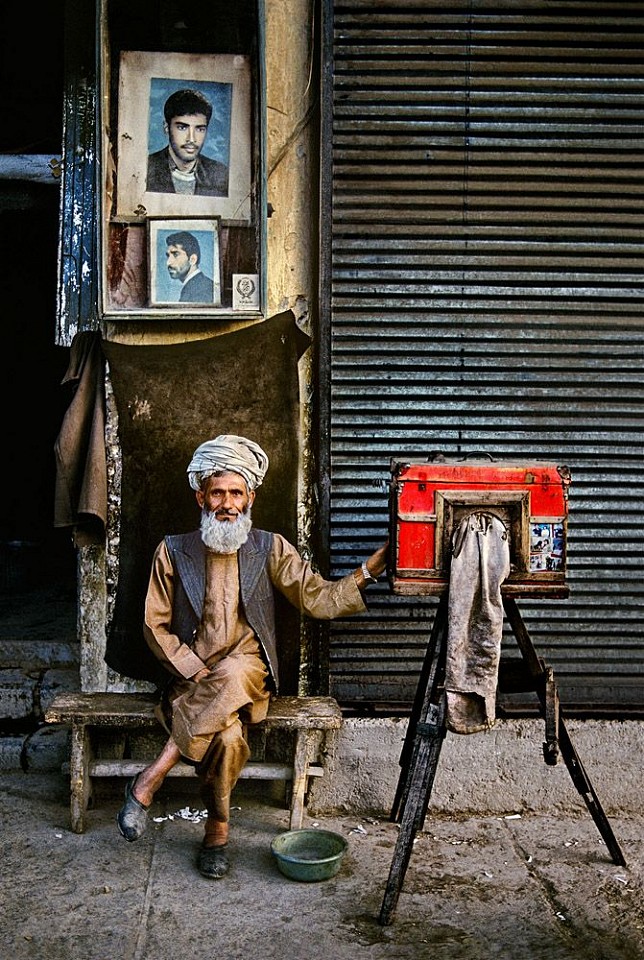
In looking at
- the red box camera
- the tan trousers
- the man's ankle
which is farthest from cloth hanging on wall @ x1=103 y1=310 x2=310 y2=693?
the red box camera

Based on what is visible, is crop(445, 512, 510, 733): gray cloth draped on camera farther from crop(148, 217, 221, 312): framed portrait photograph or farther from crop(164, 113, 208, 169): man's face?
crop(164, 113, 208, 169): man's face

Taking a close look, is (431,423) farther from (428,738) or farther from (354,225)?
(428,738)

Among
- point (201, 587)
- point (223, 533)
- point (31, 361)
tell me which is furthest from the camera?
point (31, 361)

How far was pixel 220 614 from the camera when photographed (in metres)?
4.21

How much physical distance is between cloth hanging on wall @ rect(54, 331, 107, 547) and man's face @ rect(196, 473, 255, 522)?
652mm

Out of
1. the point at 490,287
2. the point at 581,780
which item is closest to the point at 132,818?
the point at 581,780

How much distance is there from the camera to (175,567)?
4.21 meters

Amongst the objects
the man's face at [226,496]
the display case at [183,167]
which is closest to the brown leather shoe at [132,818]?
the man's face at [226,496]

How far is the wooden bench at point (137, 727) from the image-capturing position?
4.15 m

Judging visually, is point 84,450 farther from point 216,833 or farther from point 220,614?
point 216,833

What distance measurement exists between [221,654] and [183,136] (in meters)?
2.37

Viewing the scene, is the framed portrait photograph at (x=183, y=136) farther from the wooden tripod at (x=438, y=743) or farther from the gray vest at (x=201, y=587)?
the wooden tripod at (x=438, y=743)

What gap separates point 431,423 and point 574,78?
5.62 feet

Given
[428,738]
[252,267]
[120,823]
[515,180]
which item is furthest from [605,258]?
[120,823]
